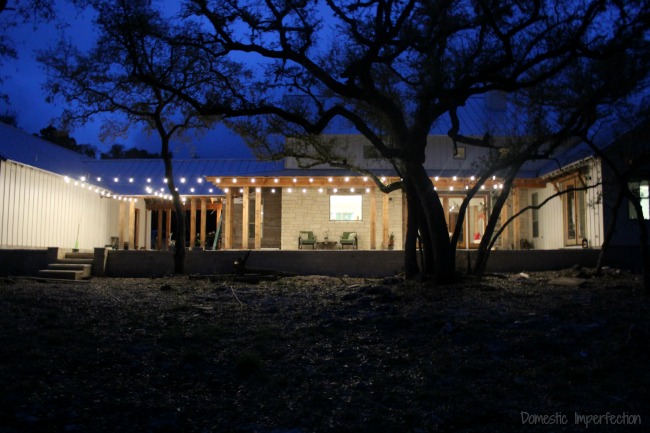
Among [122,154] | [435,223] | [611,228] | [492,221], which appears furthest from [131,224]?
[122,154]

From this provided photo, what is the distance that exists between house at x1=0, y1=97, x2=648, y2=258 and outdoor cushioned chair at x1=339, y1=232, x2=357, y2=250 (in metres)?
0.40

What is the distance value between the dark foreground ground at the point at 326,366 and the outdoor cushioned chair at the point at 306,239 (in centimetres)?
1007

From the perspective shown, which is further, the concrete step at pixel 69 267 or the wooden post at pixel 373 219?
the wooden post at pixel 373 219

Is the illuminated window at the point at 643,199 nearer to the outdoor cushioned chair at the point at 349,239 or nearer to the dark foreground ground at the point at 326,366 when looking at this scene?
the dark foreground ground at the point at 326,366

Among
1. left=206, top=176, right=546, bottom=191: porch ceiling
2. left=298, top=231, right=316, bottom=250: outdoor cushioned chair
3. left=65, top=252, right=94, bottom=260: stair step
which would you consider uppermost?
left=206, top=176, right=546, bottom=191: porch ceiling

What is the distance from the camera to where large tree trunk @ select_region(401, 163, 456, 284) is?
11.3 metres

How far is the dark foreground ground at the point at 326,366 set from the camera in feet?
14.1

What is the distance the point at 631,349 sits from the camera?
18.5 feet

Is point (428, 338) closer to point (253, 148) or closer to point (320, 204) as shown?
point (253, 148)

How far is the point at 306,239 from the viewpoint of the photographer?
64.5 ft

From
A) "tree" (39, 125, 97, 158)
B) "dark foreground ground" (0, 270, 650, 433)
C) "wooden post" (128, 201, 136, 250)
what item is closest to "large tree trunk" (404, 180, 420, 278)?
"dark foreground ground" (0, 270, 650, 433)

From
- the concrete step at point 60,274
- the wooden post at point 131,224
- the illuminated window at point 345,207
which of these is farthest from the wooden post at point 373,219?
A: the wooden post at point 131,224

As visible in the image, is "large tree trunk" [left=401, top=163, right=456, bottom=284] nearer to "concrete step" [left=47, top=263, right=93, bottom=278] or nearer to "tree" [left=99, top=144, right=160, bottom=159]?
"concrete step" [left=47, top=263, right=93, bottom=278]

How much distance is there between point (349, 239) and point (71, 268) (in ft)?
28.1
